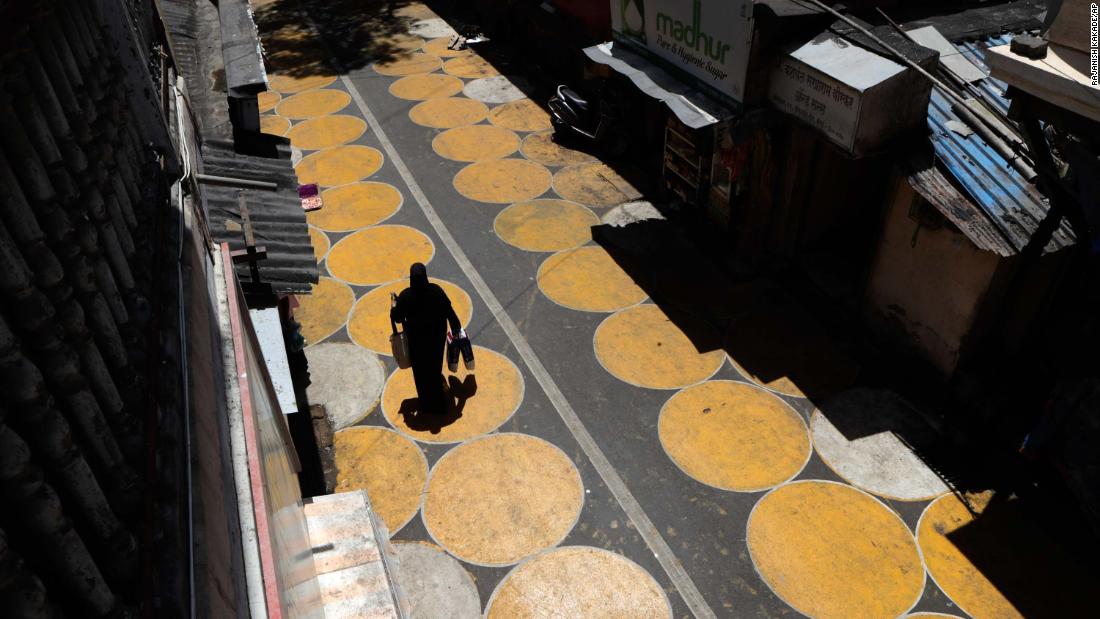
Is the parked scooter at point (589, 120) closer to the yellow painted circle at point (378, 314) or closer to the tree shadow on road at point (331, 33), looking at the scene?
the yellow painted circle at point (378, 314)

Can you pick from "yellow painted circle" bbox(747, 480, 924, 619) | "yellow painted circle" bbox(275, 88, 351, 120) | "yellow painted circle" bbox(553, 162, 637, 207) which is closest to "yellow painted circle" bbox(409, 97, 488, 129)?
"yellow painted circle" bbox(275, 88, 351, 120)

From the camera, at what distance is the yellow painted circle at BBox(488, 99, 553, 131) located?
1573cm

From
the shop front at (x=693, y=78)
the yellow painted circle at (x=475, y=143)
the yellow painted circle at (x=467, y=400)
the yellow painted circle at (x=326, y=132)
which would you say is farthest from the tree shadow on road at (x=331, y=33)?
the yellow painted circle at (x=467, y=400)

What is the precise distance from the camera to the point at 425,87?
1762 cm

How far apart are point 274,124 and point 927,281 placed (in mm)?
13616

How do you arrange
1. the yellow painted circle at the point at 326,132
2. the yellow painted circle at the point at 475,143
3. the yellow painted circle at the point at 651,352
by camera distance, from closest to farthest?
1. the yellow painted circle at the point at 651,352
2. the yellow painted circle at the point at 475,143
3. the yellow painted circle at the point at 326,132

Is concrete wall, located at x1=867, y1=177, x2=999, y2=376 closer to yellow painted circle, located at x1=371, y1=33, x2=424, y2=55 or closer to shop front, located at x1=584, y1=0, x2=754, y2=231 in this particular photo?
shop front, located at x1=584, y1=0, x2=754, y2=231

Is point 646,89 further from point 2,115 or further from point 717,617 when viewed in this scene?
point 2,115

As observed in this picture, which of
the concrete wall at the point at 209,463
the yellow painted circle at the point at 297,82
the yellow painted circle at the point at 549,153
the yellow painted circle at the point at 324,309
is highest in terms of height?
the concrete wall at the point at 209,463

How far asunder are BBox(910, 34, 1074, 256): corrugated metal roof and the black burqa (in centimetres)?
563

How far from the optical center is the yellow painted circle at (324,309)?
10652 millimetres

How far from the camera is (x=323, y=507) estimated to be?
23.8 ft

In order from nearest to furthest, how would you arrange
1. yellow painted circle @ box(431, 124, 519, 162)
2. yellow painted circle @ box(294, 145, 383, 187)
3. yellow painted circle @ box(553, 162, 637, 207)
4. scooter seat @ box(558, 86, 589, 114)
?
yellow painted circle @ box(553, 162, 637, 207), yellow painted circle @ box(294, 145, 383, 187), scooter seat @ box(558, 86, 589, 114), yellow painted circle @ box(431, 124, 519, 162)

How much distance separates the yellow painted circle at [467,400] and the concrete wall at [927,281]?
16.6 ft
